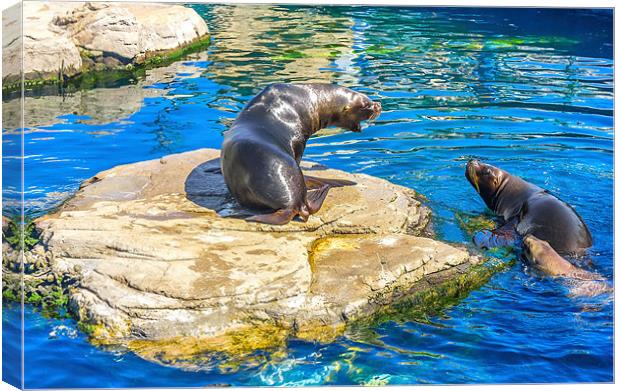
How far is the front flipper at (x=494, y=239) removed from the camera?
8.47 meters

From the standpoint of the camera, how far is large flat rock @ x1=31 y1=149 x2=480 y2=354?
21.2ft

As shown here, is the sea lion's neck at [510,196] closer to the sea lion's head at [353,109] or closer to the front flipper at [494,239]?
the front flipper at [494,239]

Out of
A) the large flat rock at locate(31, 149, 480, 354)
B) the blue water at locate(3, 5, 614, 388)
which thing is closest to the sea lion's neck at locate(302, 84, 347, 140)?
the blue water at locate(3, 5, 614, 388)

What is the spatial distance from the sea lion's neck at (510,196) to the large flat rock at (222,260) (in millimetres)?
1417

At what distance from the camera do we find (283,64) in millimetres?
16828

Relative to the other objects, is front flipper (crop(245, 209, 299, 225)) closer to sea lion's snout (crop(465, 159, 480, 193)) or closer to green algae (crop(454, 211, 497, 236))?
green algae (crop(454, 211, 497, 236))

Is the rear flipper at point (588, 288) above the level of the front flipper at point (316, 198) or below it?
below

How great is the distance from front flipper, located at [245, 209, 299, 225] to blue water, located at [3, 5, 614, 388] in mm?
1512

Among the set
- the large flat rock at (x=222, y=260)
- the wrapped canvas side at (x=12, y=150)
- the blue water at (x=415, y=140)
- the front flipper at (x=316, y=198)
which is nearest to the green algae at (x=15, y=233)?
the wrapped canvas side at (x=12, y=150)

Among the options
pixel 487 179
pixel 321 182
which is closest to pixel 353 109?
pixel 321 182

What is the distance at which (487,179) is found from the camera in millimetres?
9992

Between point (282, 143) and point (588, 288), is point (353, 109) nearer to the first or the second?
point (282, 143)

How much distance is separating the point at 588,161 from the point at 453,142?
1.84 metres

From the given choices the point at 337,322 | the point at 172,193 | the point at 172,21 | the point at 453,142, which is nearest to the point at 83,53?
the point at 172,21
